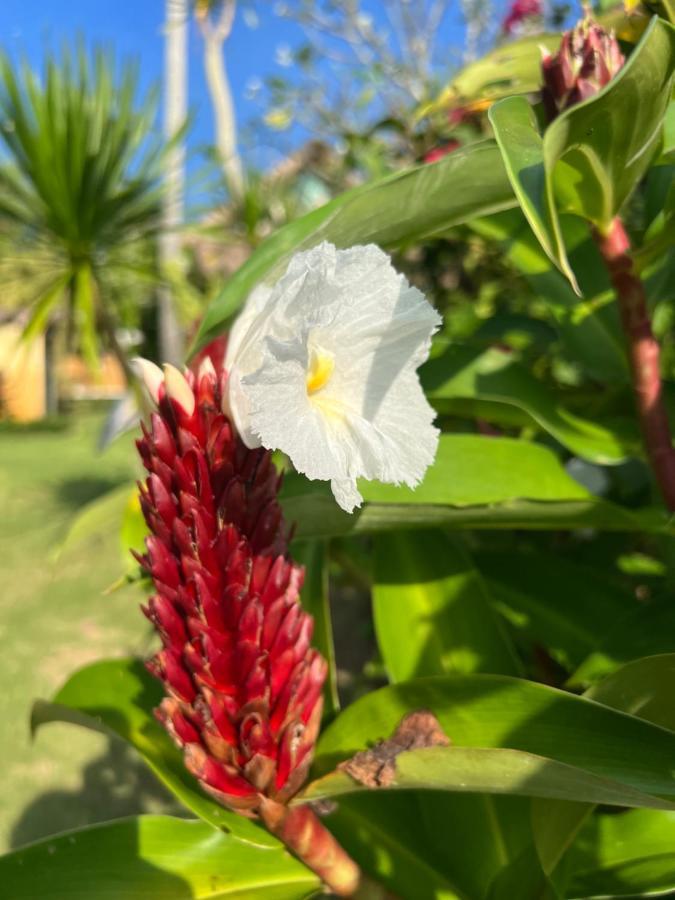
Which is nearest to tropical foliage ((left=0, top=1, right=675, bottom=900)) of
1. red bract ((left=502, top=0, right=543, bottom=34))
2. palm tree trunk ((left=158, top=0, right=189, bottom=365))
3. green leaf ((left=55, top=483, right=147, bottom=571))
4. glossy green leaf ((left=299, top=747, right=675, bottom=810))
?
glossy green leaf ((left=299, top=747, right=675, bottom=810))

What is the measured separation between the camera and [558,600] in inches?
39.9

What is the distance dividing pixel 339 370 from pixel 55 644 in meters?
2.88

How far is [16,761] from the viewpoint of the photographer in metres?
2.16

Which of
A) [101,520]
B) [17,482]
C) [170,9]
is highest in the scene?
[170,9]

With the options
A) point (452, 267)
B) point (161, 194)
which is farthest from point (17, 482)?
point (452, 267)

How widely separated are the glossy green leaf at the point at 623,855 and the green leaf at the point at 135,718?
29 cm

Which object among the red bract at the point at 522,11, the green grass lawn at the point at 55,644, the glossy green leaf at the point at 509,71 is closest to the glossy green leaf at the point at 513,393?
the glossy green leaf at the point at 509,71

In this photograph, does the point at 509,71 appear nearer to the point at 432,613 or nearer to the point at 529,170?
the point at 529,170

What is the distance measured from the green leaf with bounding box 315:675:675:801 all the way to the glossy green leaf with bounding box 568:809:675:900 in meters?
0.19

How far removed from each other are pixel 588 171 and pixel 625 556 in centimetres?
84

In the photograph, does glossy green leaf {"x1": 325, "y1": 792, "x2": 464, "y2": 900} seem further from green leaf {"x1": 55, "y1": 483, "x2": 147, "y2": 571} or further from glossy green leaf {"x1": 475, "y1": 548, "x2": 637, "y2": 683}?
green leaf {"x1": 55, "y1": 483, "x2": 147, "y2": 571}

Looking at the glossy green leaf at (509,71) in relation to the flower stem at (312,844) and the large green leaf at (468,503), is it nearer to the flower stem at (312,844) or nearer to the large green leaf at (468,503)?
the large green leaf at (468,503)

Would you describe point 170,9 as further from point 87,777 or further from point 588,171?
point 588,171

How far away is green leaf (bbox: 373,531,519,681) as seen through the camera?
86 cm
